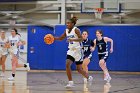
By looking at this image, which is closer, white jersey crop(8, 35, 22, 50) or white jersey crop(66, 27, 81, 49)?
white jersey crop(66, 27, 81, 49)

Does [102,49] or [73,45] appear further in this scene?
[102,49]

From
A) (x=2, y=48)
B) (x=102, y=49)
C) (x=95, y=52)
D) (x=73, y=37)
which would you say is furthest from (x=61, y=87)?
(x=95, y=52)

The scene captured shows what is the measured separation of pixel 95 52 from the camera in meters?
18.8

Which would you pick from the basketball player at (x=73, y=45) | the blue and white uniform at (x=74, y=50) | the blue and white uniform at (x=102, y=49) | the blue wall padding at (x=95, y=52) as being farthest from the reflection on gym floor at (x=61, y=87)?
the blue wall padding at (x=95, y=52)

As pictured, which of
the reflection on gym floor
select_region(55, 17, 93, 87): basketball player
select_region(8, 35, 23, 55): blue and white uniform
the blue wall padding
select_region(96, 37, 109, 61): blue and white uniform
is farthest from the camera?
the blue wall padding

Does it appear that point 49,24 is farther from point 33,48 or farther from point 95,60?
point 95,60

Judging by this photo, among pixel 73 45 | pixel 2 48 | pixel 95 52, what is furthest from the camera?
pixel 95 52

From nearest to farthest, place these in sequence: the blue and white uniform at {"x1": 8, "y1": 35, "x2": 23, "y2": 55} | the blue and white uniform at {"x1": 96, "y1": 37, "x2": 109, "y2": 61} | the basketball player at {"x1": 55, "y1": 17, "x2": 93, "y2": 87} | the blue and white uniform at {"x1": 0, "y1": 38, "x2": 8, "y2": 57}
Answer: the basketball player at {"x1": 55, "y1": 17, "x2": 93, "y2": 87}, the blue and white uniform at {"x1": 8, "y1": 35, "x2": 23, "y2": 55}, the blue and white uniform at {"x1": 96, "y1": 37, "x2": 109, "y2": 61}, the blue and white uniform at {"x1": 0, "y1": 38, "x2": 8, "y2": 57}

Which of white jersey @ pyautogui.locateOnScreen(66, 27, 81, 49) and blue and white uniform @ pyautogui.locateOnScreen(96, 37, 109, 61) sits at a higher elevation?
white jersey @ pyautogui.locateOnScreen(66, 27, 81, 49)

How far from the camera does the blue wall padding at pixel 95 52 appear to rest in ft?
60.6

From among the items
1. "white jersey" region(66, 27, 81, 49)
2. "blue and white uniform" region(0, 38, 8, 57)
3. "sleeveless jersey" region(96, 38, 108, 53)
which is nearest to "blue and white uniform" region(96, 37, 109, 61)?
"sleeveless jersey" region(96, 38, 108, 53)

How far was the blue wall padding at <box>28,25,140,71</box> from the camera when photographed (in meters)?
18.5

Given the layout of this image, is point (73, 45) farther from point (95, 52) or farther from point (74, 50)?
point (95, 52)

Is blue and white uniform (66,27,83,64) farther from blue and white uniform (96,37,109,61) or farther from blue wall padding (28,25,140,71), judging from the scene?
blue wall padding (28,25,140,71)
